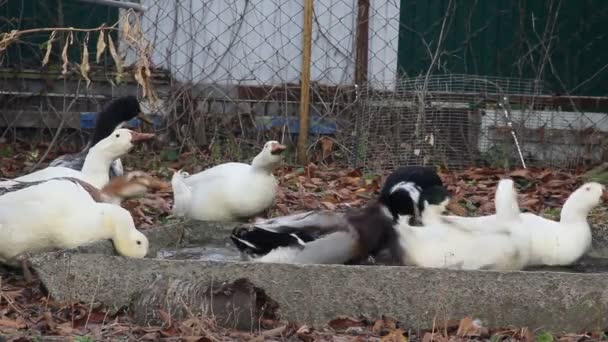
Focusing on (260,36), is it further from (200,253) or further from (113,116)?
(200,253)

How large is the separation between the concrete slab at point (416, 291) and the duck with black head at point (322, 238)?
1.54ft

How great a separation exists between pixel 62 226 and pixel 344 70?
591cm

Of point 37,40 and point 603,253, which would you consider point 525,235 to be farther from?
point 37,40

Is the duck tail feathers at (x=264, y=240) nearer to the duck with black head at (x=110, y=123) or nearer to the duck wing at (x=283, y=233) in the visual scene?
the duck wing at (x=283, y=233)

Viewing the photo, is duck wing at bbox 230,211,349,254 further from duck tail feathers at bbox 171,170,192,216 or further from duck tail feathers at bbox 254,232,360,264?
duck tail feathers at bbox 171,170,192,216

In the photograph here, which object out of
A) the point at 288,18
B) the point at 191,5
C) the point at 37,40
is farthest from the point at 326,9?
the point at 37,40

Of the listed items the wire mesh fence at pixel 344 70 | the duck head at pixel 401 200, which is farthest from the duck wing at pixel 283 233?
the wire mesh fence at pixel 344 70

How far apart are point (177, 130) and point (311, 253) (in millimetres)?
5548

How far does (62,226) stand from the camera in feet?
18.0

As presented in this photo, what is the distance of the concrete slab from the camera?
188 inches

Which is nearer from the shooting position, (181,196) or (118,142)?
(118,142)

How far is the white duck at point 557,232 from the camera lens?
566 centimetres

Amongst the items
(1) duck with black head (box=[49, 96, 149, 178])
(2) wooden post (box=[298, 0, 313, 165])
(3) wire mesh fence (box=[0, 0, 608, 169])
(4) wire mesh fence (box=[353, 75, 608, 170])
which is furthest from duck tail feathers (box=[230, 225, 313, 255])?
(2) wooden post (box=[298, 0, 313, 165])

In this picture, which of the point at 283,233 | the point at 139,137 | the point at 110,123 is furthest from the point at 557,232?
the point at 110,123
